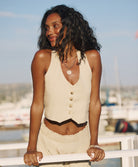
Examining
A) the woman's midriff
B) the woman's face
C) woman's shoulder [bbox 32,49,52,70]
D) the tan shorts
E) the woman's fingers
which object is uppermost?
the woman's face

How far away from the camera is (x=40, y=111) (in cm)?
208

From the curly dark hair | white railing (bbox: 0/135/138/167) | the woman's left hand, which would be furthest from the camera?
the curly dark hair

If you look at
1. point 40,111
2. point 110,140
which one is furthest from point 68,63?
point 110,140

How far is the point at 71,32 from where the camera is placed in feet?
7.09

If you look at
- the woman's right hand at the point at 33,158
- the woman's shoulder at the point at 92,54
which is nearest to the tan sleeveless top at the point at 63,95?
the woman's shoulder at the point at 92,54

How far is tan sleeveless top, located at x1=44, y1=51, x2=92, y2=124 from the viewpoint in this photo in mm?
2053

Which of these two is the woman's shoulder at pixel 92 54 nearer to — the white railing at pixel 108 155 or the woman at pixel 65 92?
the woman at pixel 65 92

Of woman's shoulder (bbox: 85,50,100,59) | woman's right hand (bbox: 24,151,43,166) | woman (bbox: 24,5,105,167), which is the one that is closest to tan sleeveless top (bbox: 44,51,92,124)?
woman (bbox: 24,5,105,167)

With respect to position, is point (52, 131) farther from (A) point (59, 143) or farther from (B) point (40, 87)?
(B) point (40, 87)

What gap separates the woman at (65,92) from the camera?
205cm

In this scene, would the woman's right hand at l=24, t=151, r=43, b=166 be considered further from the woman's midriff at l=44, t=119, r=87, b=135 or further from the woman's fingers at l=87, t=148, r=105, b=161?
the woman's fingers at l=87, t=148, r=105, b=161

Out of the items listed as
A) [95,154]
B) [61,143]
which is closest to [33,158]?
[61,143]

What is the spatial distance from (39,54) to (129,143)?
1.28 metres

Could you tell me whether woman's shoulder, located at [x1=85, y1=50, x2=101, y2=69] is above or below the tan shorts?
above
